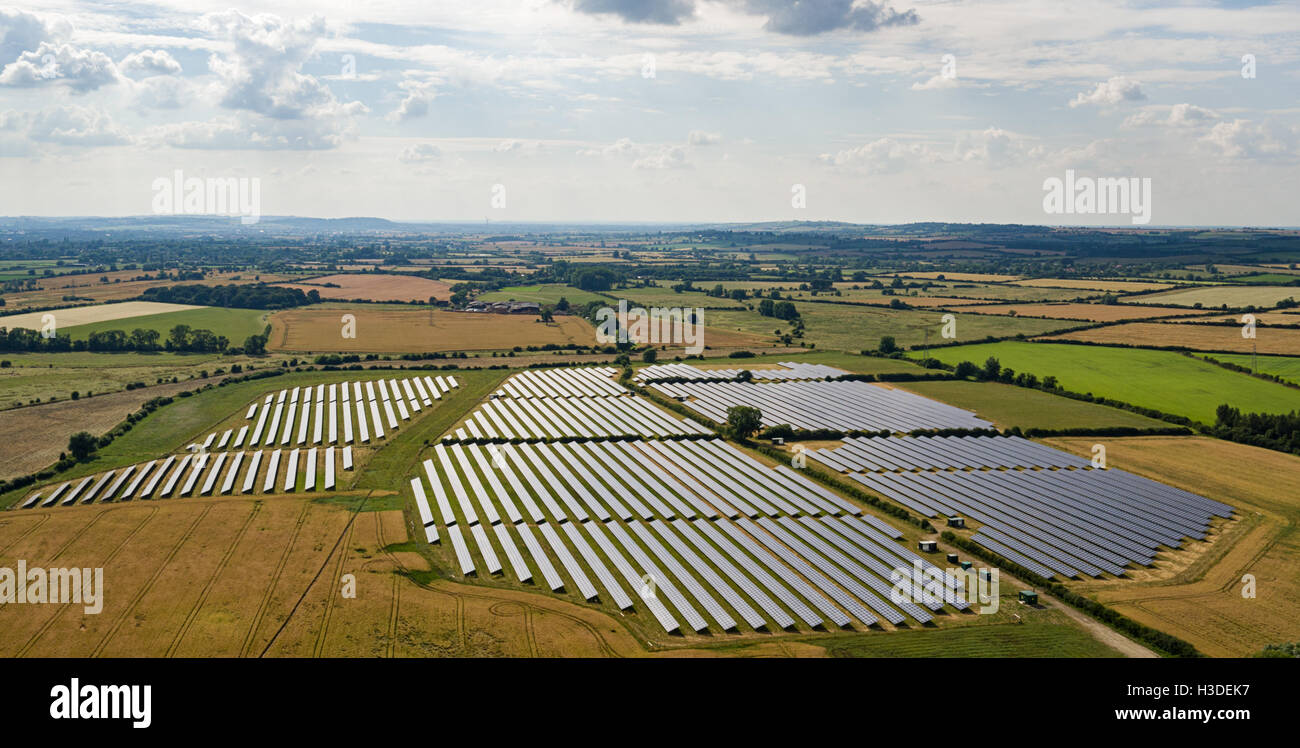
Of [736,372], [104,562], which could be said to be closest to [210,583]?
[104,562]

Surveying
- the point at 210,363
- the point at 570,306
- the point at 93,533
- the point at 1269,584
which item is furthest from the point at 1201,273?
the point at 93,533

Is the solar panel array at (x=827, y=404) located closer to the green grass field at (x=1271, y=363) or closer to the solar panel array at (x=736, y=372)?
the solar panel array at (x=736, y=372)

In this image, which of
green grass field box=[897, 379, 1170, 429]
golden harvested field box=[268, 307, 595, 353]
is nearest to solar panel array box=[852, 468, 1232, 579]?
green grass field box=[897, 379, 1170, 429]

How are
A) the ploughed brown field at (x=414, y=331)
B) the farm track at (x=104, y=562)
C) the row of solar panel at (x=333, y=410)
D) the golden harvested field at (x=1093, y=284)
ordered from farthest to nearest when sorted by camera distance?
the golden harvested field at (x=1093, y=284), the ploughed brown field at (x=414, y=331), the row of solar panel at (x=333, y=410), the farm track at (x=104, y=562)

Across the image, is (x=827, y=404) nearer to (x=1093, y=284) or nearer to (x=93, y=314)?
(x=93, y=314)

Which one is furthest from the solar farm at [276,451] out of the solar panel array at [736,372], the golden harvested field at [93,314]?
the golden harvested field at [93,314]

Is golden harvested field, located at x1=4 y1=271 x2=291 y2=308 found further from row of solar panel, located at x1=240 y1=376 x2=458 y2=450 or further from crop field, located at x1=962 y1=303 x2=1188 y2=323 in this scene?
crop field, located at x1=962 y1=303 x2=1188 y2=323
